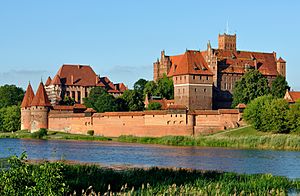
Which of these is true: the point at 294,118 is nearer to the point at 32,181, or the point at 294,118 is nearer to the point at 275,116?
the point at 275,116

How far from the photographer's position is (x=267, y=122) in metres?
42.0

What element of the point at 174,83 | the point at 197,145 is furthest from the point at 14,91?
the point at 197,145

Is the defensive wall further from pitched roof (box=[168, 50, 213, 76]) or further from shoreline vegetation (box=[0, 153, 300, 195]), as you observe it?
shoreline vegetation (box=[0, 153, 300, 195])

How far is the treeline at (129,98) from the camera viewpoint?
61794 mm

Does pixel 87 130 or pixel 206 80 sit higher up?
pixel 206 80

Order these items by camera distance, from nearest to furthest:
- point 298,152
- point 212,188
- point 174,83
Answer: point 212,188
point 298,152
point 174,83

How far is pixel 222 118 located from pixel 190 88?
11.5 metres

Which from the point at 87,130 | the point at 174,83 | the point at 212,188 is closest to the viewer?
the point at 212,188

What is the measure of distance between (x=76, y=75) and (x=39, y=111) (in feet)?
59.8

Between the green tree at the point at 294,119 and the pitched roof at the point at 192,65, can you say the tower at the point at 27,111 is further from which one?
the green tree at the point at 294,119

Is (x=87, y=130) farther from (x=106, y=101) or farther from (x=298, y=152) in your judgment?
(x=298, y=152)

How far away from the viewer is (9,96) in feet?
265

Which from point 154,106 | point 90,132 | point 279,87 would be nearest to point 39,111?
point 90,132

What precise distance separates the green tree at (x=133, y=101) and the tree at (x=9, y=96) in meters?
20.4
